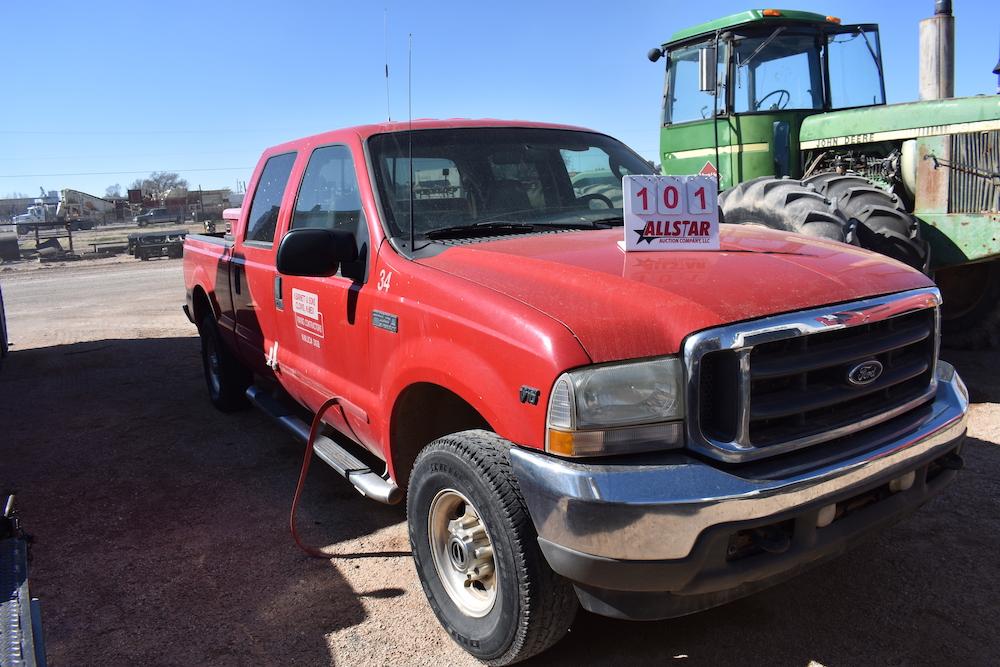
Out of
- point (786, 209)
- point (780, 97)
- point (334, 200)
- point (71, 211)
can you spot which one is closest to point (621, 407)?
point (334, 200)

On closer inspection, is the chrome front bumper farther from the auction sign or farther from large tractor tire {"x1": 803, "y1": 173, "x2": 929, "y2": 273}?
large tractor tire {"x1": 803, "y1": 173, "x2": 929, "y2": 273}

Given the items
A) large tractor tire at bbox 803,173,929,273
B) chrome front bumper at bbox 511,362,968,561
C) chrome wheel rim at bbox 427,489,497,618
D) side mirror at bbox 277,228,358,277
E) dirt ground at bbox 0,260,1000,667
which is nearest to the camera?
chrome front bumper at bbox 511,362,968,561

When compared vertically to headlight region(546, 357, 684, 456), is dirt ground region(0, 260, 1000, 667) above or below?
below

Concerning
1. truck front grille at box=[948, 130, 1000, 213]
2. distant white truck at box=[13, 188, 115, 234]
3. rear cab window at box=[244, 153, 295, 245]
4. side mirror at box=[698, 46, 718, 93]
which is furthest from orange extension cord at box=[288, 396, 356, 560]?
distant white truck at box=[13, 188, 115, 234]

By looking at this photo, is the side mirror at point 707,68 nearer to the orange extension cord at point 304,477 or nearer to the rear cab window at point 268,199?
the rear cab window at point 268,199

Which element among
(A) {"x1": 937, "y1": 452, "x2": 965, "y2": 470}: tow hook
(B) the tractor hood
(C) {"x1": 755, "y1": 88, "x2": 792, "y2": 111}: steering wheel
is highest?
(C) {"x1": 755, "y1": 88, "x2": 792, "y2": 111}: steering wheel

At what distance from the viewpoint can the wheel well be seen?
3094 mm

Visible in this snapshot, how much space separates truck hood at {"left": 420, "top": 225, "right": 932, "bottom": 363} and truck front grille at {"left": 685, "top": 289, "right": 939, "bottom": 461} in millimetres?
68

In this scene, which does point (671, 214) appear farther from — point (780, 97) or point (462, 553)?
point (780, 97)

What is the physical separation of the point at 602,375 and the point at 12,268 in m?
25.3

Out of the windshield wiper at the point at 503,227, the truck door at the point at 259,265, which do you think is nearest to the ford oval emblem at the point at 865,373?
the windshield wiper at the point at 503,227

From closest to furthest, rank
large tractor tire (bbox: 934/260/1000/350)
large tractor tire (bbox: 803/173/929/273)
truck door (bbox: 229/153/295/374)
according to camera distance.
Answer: truck door (bbox: 229/153/295/374), large tractor tire (bbox: 803/173/929/273), large tractor tire (bbox: 934/260/1000/350)

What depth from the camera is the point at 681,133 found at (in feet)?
24.9

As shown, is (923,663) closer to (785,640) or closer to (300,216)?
(785,640)
